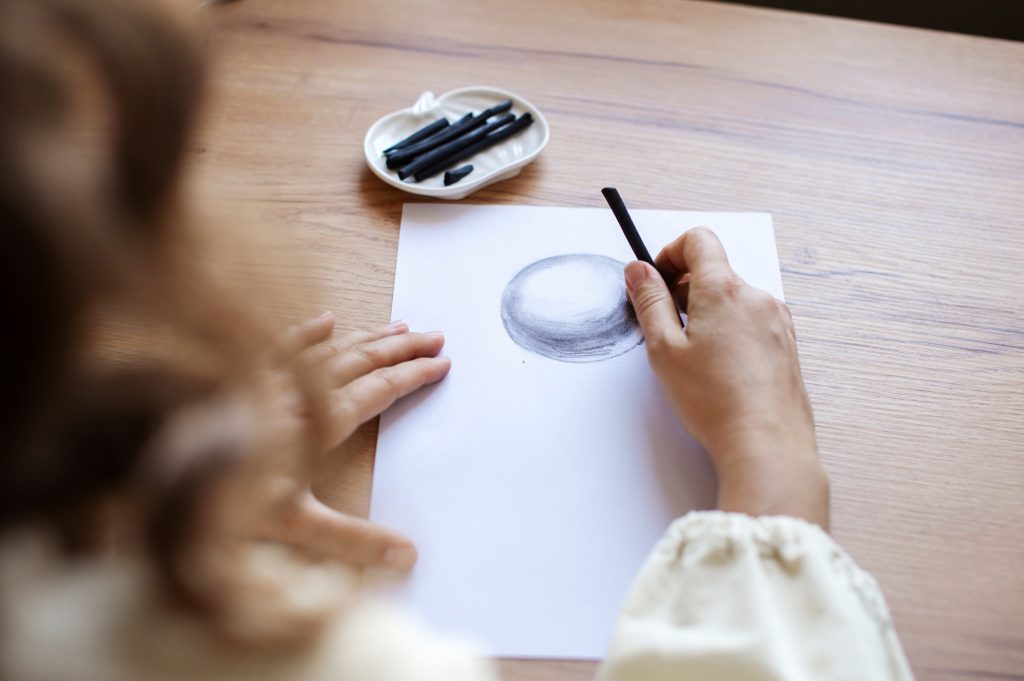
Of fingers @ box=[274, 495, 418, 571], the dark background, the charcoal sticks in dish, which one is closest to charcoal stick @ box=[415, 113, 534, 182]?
the charcoal sticks in dish

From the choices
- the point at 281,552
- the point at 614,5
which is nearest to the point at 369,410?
the point at 281,552

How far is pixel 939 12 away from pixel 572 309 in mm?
1020

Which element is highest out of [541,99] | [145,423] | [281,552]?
[145,423]

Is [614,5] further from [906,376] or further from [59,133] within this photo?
[59,133]

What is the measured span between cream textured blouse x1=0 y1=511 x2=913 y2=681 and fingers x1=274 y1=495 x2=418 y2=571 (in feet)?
0.23

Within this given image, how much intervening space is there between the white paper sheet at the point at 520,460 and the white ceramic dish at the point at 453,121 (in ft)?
0.12

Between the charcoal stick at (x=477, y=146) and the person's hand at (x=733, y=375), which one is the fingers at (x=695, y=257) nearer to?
the person's hand at (x=733, y=375)

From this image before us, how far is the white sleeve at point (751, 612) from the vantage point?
1.57 ft

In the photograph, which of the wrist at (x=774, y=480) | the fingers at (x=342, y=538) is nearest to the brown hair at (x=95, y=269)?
the fingers at (x=342, y=538)

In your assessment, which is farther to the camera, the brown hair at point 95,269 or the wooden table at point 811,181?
the wooden table at point 811,181

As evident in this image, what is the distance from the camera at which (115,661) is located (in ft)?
1.10

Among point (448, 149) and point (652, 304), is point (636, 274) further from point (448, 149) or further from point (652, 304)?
point (448, 149)

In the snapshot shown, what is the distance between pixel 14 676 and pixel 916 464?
60 cm

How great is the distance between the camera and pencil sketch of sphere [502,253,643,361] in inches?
27.3
